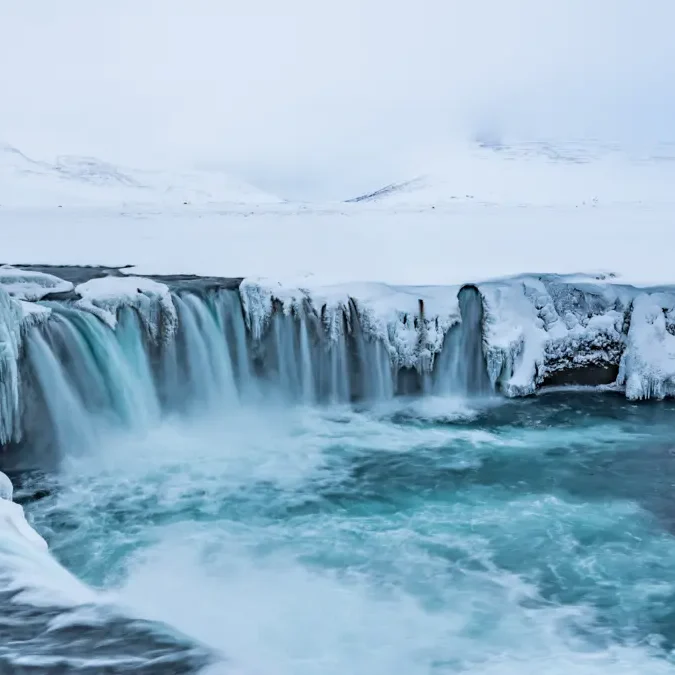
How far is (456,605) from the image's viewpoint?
16.3 ft

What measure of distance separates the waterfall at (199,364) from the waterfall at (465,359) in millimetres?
14

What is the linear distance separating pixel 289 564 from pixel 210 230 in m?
12.8

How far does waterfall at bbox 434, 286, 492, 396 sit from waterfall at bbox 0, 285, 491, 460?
0.01 m

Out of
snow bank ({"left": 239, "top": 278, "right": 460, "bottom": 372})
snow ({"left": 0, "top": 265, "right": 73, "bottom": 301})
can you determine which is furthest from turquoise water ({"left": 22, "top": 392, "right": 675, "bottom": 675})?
snow ({"left": 0, "top": 265, "right": 73, "bottom": 301})

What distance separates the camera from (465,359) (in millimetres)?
10000

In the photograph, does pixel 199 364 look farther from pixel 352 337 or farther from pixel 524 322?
pixel 524 322

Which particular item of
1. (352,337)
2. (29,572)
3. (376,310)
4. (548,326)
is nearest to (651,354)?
(548,326)

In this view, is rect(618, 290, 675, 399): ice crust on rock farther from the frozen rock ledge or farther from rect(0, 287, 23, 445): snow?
rect(0, 287, 23, 445): snow

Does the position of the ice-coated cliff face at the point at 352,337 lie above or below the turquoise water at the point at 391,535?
above

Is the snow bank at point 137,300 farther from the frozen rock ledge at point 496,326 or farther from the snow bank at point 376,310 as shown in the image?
the snow bank at point 376,310

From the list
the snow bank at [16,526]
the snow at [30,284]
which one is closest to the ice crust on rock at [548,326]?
the snow at [30,284]

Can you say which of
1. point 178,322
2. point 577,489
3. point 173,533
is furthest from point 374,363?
point 173,533

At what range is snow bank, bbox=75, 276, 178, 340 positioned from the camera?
8.37 meters

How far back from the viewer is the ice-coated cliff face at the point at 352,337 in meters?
8.55
